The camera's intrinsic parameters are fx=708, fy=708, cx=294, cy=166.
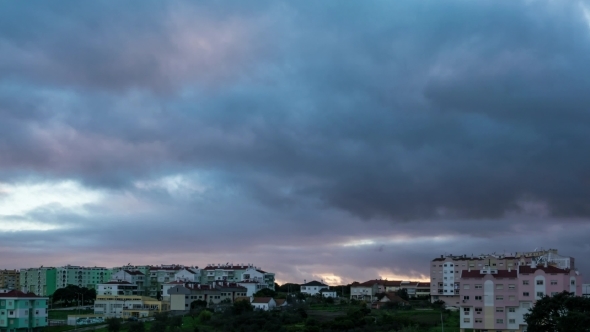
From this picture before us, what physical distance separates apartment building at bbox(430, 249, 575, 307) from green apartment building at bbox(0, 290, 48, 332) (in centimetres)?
5476

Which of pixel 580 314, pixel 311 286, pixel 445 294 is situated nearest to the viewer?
pixel 580 314

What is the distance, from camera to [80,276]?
469 ft

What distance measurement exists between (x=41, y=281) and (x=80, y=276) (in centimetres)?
749

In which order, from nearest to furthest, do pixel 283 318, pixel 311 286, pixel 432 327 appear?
pixel 432 327
pixel 283 318
pixel 311 286

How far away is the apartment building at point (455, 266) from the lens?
100188 mm

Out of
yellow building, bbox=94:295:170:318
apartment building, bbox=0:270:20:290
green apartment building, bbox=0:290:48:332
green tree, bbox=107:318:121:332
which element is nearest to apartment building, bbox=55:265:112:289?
apartment building, bbox=0:270:20:290

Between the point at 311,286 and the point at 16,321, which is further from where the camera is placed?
the point at 311,286

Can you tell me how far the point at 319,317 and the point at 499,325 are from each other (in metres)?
19.7

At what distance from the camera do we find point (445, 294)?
106 m

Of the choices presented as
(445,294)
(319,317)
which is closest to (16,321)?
(319,317)

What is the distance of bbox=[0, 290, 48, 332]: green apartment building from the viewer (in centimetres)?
7281

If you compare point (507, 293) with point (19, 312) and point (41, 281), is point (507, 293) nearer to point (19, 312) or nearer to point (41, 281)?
point (19, 312)

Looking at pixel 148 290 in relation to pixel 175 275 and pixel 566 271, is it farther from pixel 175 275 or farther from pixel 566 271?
pixel 566 271

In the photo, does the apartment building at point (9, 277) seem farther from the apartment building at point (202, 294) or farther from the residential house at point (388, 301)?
the residential house at point (388, 301)
